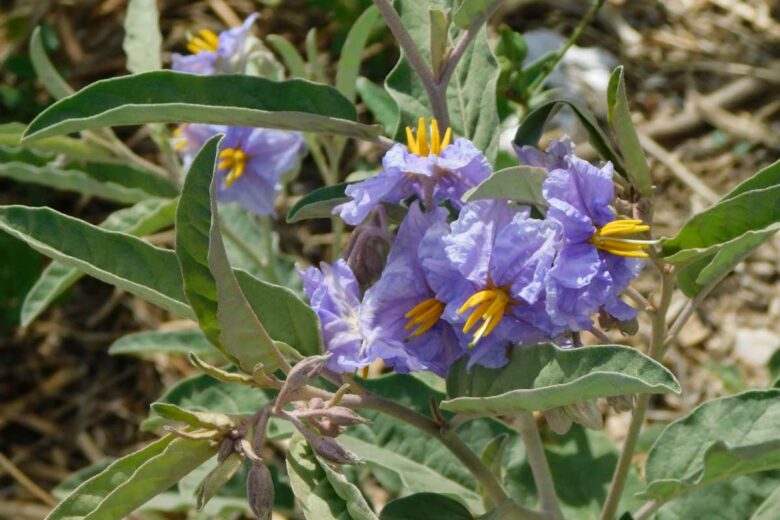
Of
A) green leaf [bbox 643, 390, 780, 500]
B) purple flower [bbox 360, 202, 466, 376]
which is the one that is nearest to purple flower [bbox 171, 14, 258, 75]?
purple flower [bbox 360, 202, 466, 376]

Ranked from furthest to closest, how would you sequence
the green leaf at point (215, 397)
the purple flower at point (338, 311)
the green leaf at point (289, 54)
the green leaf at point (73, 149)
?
the green leaf at point (73, 149) → the green leaf at point (289, 54) → the green leaf at point (215, 397) → the purple flower at point (338, 311)

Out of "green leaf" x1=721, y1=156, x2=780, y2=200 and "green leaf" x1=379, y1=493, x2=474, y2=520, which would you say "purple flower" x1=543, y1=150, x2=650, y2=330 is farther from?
"green leaf" x1=379, y1=493, x2=474, y2=520

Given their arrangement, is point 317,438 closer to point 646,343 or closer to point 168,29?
point 646,343

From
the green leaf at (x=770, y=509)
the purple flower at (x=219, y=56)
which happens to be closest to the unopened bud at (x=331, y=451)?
the green leaf at (x=770, y=509)

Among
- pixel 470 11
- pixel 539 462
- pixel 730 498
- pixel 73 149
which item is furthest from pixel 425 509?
pixel 73 149

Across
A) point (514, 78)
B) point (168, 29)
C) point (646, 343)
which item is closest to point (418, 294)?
point (514, 78)

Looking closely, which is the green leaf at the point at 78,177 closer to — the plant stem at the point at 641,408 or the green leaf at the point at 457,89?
the green leaf at the point at 457,89

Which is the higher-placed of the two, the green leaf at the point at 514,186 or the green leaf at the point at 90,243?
the green leaf at the point at 514,186
